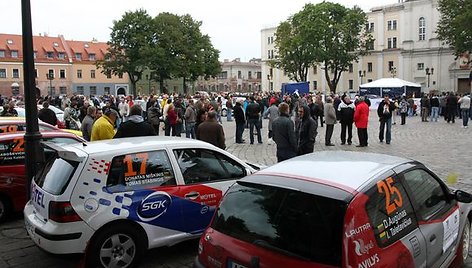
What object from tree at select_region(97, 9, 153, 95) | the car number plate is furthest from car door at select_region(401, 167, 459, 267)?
tree at select_region(97, 9, 153, 95)

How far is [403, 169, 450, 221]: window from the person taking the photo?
408cm

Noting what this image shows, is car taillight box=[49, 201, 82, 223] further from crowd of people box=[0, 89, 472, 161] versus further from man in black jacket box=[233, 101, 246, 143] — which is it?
man in black jacket box=[233, 101, 246, 143]

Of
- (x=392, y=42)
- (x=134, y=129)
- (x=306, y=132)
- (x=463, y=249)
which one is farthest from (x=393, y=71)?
(x=463, y=249)

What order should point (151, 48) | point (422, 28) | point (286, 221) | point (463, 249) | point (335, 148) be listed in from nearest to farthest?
point (286, 221), point (463, 249), point (335, 148), point (151, 48), point (422, 28)

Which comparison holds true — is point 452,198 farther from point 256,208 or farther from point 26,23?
point 26,23

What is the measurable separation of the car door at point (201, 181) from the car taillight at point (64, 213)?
128 centimetres

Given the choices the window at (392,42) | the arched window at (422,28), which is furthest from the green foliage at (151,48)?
the arched window at (422,28)

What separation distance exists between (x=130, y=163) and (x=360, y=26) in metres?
72.8

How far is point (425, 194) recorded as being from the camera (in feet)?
14.1

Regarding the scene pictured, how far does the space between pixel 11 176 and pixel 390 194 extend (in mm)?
6070

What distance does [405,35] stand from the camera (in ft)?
266

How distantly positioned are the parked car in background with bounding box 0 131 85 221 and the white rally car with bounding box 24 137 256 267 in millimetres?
1852

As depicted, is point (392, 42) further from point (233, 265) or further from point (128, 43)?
point (233, 265)

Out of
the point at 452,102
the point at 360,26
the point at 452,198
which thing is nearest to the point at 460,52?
the point at 360,26
